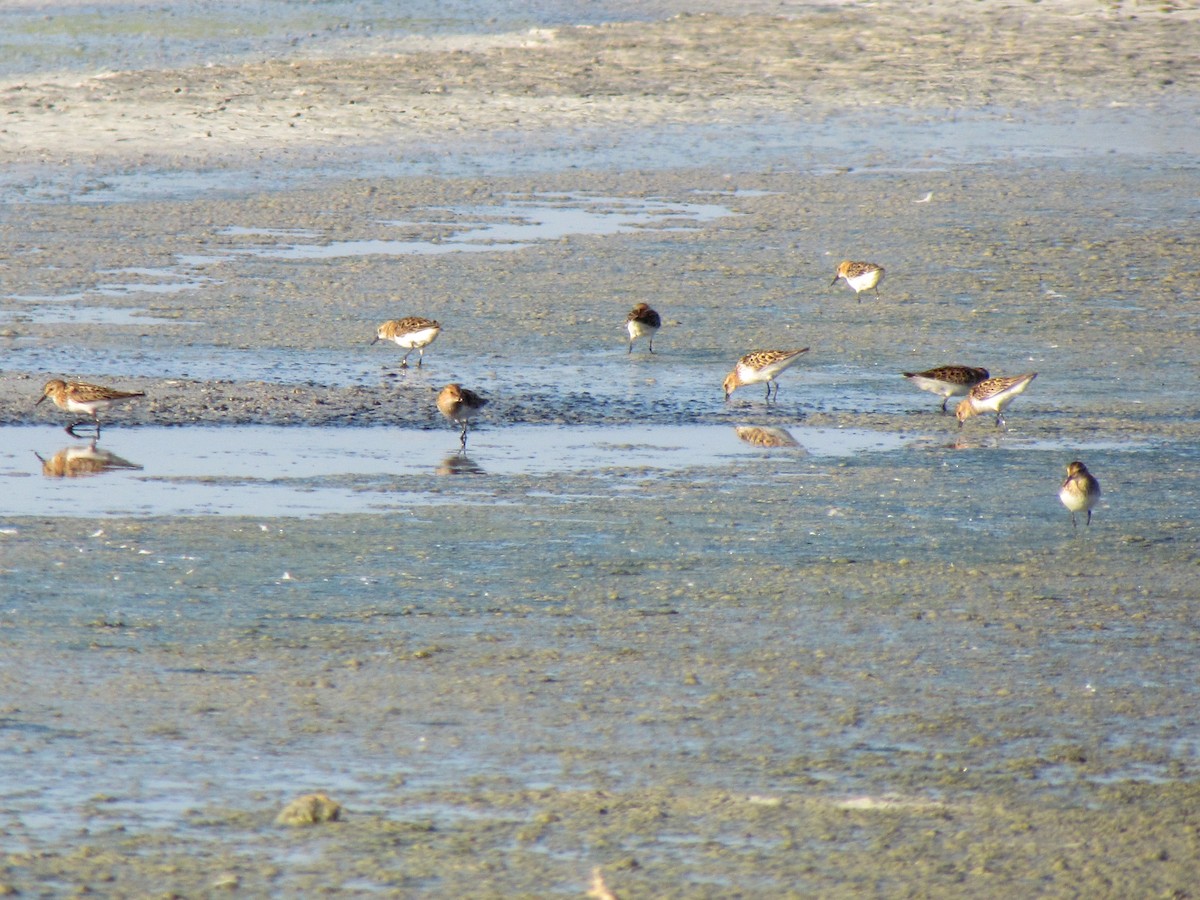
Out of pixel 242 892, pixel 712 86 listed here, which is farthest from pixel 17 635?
pixel 712 86

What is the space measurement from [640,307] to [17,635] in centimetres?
660

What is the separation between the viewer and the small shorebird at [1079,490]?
891 cm

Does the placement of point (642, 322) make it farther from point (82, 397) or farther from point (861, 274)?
point (82, 397)

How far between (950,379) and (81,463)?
5067 millimetres

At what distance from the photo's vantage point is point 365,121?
23.1 meters

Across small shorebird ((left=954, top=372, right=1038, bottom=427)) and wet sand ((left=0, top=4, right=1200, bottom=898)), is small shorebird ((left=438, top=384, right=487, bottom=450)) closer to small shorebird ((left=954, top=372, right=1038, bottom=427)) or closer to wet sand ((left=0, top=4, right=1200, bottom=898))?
wet sand ((left=0, top=4, right=1200, bottom=898))

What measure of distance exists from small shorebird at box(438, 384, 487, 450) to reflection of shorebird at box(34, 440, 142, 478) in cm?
177

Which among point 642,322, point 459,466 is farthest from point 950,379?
point 459,466

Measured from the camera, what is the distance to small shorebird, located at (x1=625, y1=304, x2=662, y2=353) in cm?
1316

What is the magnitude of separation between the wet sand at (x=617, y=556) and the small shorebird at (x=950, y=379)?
0.22 m

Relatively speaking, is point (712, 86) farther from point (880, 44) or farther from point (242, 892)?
point (242, 892)

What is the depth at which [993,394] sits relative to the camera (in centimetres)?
1136

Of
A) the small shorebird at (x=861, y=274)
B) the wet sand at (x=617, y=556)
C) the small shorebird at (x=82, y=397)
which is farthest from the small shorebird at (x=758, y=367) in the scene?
the small shorebird at (x=82, y=397)

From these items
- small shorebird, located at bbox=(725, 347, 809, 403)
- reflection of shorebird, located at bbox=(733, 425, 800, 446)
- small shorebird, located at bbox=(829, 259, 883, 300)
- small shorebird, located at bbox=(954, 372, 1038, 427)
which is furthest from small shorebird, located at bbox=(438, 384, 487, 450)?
small shorebird, located at bbox=(829, 259, 883, 300)
